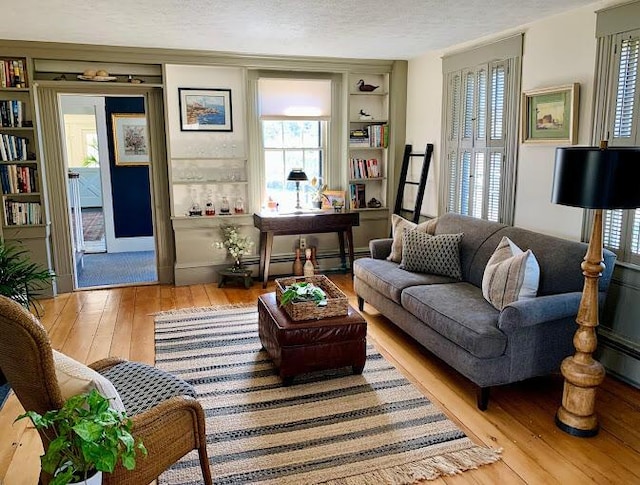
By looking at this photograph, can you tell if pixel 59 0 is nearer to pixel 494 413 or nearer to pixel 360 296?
pixel 360 296

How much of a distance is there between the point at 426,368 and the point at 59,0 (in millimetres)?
3356

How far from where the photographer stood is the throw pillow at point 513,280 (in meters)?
2.97

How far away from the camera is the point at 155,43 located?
15.2 ft

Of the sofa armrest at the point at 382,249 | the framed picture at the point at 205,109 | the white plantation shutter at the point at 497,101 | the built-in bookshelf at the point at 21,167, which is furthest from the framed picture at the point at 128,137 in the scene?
the white plantation shutter at the point at 497,101

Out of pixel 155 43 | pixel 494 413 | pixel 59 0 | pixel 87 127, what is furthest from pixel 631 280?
pixel 87 127

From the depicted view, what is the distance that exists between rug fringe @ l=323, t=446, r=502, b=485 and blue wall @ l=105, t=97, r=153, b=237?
5.69 metres

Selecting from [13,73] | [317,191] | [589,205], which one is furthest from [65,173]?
[589,205]

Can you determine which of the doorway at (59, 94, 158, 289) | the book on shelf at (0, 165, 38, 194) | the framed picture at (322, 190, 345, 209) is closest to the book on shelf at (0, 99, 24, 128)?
the book on shelf at (0, 165, 38, 194)

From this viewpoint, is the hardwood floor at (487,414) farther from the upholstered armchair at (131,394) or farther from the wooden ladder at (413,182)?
the wooden ladder at (413,182)

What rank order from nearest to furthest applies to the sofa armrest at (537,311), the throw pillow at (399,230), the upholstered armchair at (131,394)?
the upholstered armchair at (131,394) < the sofa armrest at (537,311) < the throw pillow at (399,230)

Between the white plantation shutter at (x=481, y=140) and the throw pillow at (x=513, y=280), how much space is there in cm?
111

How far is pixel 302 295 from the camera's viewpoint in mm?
3211

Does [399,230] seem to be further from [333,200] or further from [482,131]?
[333,200]

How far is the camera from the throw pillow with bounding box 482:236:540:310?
9.74 feet
